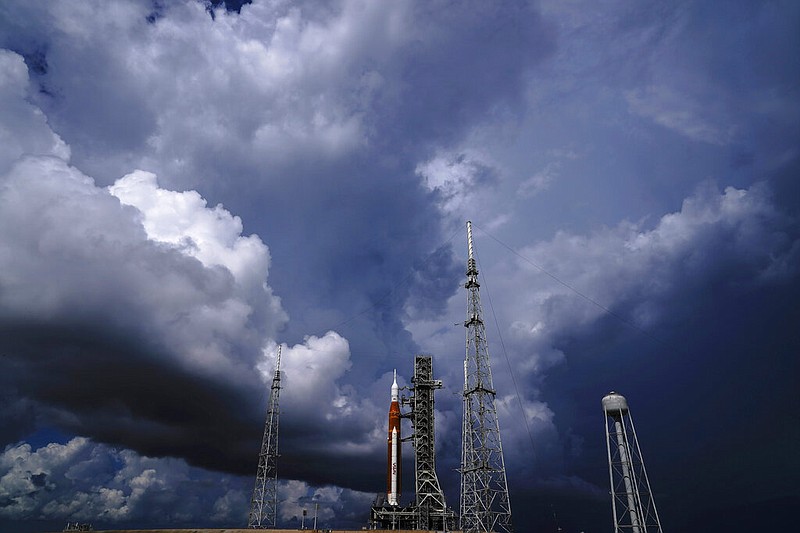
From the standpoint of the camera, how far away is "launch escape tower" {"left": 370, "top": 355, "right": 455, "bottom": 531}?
341 feet

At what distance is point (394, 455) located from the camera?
111 meters

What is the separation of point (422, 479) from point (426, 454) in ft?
15.7

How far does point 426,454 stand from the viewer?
110m

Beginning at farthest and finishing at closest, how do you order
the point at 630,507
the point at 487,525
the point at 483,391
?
the point at 483,391 < the point at 487,525 < the point at 630,507

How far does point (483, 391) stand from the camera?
3191 inches

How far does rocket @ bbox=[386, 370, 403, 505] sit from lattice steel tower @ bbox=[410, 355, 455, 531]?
11.7 feet

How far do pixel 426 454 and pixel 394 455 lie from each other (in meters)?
6.40

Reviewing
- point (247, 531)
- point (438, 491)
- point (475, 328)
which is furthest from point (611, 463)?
point (247, 531)

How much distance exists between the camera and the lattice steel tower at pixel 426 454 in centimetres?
10619

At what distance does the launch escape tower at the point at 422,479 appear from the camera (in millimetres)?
103950

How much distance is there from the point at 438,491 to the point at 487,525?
33636 millimetres

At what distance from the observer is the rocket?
107 metres

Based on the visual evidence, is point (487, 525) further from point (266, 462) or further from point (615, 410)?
point (266, 462)

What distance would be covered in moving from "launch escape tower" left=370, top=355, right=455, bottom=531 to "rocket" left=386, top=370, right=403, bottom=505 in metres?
1.51
